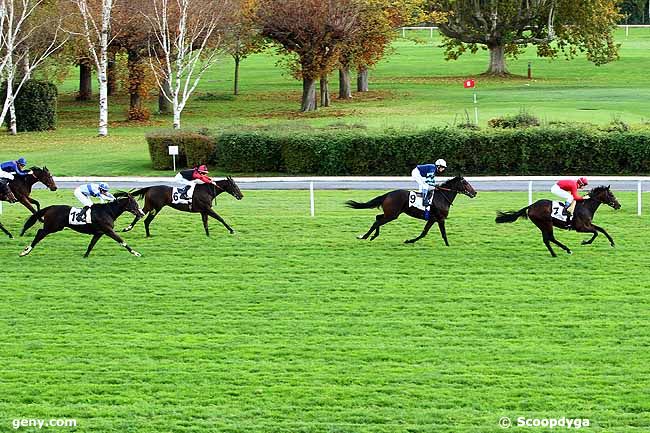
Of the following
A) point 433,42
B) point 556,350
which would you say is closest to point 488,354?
point 556,350

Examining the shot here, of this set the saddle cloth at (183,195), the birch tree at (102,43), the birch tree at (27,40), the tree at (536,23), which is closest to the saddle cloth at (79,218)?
the saddle cloth at (183,195)

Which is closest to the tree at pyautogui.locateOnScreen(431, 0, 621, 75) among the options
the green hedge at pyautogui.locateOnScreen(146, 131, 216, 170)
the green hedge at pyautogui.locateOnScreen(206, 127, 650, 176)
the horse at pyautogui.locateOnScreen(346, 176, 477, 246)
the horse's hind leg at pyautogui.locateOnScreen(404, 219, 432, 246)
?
the green hedge at pyautogui.locateOnScreen(146, 131, 216, 170)

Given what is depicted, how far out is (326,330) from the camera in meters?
12.6

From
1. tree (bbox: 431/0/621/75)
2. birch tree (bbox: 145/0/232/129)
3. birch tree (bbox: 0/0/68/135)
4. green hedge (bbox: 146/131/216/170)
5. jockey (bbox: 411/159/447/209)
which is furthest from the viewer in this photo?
tree (bbox: 431/0/621/75)

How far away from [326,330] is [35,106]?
27691 millimetres

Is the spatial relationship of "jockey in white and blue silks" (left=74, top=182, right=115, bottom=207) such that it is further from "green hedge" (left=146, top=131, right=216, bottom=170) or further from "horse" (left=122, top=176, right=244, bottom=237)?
"green hedge" (left=146, top=131, right=216, bottom=170)

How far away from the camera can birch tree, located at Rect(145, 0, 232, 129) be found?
3609 cm

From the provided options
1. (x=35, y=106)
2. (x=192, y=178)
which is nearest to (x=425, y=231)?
(x=192, y=178)

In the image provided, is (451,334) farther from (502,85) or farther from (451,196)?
(502,85)

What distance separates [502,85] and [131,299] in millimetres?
38543

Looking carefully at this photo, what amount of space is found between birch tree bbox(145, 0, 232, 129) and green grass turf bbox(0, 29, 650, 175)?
1.74 meters

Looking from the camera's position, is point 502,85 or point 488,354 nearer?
point 488,354

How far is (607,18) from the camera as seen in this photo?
5181cm

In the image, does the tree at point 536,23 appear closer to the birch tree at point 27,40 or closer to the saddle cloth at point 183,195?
the birch tree at point 27,40
